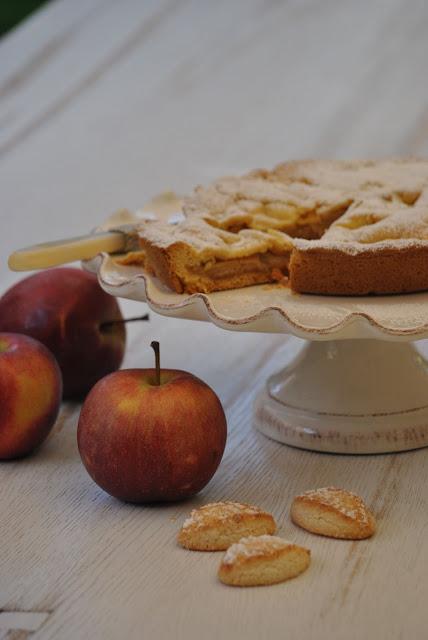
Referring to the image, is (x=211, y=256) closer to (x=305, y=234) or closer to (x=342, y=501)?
(x=305, y=234)

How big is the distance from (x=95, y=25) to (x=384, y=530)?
3.52 metres

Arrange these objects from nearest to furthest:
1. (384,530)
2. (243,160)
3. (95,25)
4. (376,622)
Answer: (376,622)
(384,530)
(243,160)
(95,25)

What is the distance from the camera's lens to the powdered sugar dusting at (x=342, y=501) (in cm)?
136

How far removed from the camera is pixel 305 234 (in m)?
1.83

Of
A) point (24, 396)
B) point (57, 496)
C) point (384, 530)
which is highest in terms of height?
point (24, 396)

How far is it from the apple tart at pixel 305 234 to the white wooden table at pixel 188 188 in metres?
0.27

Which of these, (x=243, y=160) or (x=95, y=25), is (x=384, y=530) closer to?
(x=243, y=160)

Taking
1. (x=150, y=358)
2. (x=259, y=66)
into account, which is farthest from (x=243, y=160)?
(x=150, y=358)

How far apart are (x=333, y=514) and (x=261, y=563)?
0.53 feet

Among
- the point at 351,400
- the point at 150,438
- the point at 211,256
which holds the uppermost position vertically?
the point at 211,256

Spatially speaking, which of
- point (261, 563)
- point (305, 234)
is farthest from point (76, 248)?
point (261, 563)

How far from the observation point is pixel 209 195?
187 cm

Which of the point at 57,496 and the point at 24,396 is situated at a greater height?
the point at 24,396

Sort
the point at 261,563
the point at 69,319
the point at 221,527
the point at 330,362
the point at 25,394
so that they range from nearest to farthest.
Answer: the point at 261,563 → the point at 221,527 → the point at 25,394 → the point at 330,362 → the point at 69,319
